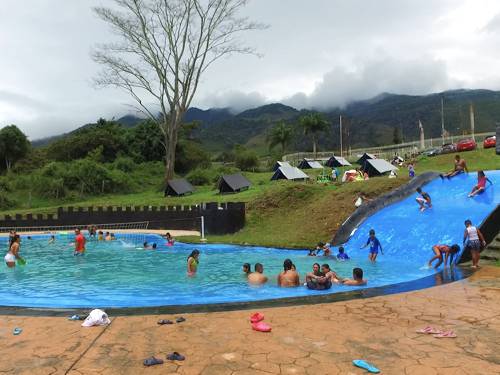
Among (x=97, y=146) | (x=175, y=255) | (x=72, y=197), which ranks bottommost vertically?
(x=175, y=255)

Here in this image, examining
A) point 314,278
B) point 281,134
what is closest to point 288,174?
point 314,278

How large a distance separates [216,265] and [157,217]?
12569mm

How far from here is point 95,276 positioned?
1422 centimetres

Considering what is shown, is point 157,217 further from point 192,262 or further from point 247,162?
point 247,162

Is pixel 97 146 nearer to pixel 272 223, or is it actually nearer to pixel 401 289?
pixel 272 223

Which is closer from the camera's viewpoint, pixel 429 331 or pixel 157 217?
pixel 429 331

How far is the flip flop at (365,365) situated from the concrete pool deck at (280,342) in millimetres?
102

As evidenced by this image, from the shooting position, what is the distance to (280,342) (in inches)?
227

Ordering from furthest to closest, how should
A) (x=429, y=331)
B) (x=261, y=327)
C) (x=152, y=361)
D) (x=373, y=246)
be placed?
(x=373, y=246), (x=261, y=327), (x=429, y=331), (x=152, y=361)

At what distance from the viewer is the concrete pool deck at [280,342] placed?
16.2 ft

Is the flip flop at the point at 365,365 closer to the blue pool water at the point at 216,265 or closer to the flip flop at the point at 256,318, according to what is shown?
the flip flop at the point at 256,318

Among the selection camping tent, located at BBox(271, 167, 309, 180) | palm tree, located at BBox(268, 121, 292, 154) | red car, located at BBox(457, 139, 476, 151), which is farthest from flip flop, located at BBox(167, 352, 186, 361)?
palm tree, located at BBox(268, 121, 292, 154)

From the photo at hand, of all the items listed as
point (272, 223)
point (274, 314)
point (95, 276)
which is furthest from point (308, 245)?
point (274, 314)

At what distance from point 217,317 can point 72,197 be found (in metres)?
35.3
